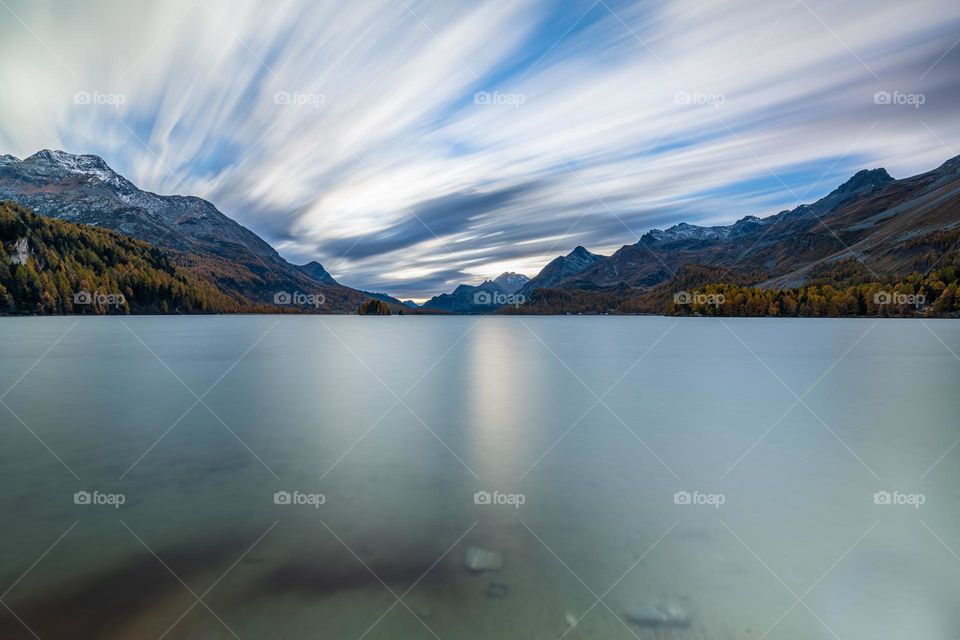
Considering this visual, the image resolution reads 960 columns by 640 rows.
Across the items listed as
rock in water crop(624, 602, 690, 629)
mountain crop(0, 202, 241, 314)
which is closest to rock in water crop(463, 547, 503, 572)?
rock in water crop(624, 602, 690, 629)

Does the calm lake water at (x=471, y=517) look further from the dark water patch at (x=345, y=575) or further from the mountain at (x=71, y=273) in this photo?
the mountain at (x=71, y=273)

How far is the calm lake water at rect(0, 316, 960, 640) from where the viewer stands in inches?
270

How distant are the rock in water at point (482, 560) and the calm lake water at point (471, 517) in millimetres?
163

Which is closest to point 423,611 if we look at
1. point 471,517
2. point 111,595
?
point 471,517

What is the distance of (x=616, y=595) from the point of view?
7.42 m

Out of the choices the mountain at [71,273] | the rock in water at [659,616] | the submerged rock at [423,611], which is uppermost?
the mountain at [71,273]

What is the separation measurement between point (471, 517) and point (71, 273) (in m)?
203

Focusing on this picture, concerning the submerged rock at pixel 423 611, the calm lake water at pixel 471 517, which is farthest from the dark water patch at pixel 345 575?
the submerged rock at pixel 423 611

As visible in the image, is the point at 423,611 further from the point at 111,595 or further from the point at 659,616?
the point at 111,595

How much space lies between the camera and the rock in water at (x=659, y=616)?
6.72m

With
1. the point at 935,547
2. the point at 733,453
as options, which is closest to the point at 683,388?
the point at 733,453

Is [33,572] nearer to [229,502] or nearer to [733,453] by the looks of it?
[229,502]

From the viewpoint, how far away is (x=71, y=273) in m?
153

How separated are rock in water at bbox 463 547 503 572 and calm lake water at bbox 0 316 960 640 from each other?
163 millimetres
